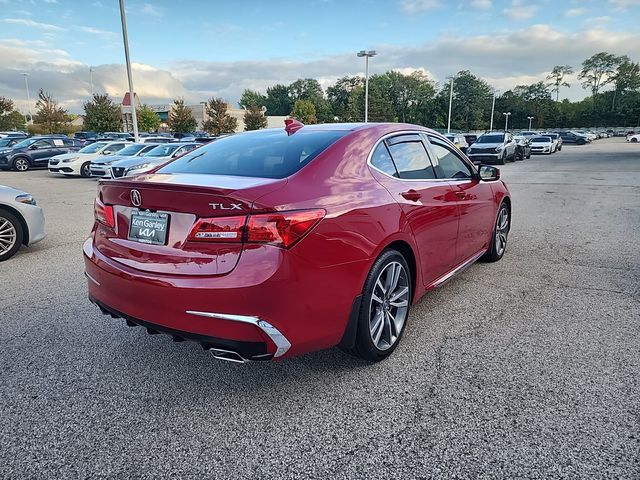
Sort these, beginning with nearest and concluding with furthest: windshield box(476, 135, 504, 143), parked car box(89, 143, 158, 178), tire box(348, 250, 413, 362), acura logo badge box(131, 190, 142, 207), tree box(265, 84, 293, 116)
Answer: acura logo badge box(131, 190, 142, 207), tire box(348, 250, 413, 362), parked car box(89, 143, 158, 178), windshield box(476, 135, 504, 143), tree box(265, 84, 293, 116)

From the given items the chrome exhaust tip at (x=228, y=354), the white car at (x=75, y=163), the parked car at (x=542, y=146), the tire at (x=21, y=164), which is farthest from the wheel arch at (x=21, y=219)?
the parked car at (x=542, y=146)

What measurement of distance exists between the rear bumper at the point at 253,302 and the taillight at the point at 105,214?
33 centimetres

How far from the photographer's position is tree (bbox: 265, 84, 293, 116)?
130250mm

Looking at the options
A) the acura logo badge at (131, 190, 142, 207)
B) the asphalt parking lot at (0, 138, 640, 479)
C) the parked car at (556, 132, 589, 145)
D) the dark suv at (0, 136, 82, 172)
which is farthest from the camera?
the parked car at (556, 132, 589, 145)

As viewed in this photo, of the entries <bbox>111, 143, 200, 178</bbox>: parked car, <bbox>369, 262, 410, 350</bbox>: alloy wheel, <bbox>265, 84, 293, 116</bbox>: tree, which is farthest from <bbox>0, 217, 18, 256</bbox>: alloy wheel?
<bbox>265, 84, 293, 116</bbox>: tree

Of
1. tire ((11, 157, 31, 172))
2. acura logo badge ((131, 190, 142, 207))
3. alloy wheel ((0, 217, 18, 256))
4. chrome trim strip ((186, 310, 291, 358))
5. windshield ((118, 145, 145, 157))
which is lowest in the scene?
tire ((11, 157, 31, 172))

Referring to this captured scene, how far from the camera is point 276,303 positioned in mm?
2430

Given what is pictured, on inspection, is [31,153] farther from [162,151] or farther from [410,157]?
[410,157]

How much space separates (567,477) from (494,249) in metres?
3.66

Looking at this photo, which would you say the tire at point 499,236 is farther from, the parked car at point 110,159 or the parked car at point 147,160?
the parked car at point 110,159

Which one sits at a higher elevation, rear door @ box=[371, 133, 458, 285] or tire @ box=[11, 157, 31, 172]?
rear door @ box=[371, 133, 458, 285]

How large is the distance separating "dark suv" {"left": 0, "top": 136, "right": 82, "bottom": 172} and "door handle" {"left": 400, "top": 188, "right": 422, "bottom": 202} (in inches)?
988

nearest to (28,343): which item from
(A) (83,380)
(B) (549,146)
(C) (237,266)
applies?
(A) (83,380)

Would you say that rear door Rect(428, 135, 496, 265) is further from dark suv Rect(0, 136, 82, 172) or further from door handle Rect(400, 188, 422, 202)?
dark suv Rect(0, 136, 82, 172)
